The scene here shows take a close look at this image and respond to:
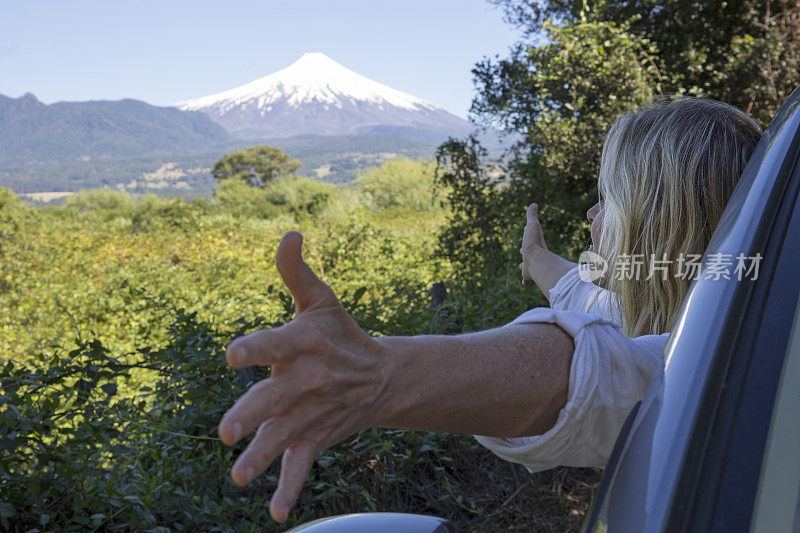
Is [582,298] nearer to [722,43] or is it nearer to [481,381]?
[481,381]

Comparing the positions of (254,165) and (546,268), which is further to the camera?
→ (254,165)

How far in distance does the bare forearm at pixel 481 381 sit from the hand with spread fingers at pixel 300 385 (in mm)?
50

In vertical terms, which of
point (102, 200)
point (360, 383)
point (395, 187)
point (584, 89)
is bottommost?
point (102, 200)

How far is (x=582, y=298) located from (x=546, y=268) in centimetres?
38

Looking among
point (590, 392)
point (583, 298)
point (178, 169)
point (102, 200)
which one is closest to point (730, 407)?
point (590, 392)

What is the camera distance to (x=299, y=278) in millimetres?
741

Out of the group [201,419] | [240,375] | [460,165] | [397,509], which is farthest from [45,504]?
[460,165]

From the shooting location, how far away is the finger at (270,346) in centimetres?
64

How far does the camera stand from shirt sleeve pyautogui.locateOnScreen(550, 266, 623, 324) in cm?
156

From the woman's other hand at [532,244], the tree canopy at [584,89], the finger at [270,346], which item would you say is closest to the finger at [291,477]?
the finger at [270,346]

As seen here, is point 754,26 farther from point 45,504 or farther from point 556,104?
point 45,504

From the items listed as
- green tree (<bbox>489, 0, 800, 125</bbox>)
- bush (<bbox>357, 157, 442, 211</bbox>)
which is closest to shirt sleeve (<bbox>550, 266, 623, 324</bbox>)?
green tree (<bbox>489, 0, 800, 125</bbox>)

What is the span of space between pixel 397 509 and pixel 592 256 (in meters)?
1.94

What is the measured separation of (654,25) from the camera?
6449mm
